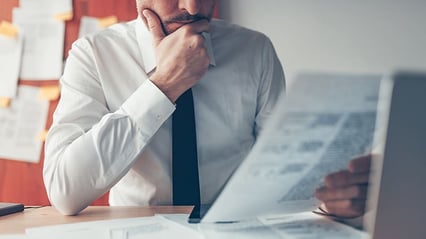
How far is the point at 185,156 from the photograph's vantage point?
110 centimetres

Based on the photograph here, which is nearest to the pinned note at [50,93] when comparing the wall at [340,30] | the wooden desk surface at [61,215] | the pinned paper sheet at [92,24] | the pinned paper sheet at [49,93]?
the pinned paper sheet at [49,93]

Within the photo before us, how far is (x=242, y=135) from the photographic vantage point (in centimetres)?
128

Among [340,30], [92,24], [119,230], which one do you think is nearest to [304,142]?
[119,230]

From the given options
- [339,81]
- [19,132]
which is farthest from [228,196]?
[19,132]

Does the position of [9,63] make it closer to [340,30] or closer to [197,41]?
[197,41]

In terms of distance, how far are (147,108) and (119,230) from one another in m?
Answer: 0.31

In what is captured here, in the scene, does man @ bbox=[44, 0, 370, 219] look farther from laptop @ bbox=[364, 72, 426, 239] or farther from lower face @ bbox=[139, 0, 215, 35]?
laptop @ bbox=[364, 72, 426, 239]

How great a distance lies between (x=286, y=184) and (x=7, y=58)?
1671mm

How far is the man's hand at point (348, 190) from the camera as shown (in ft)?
1.84

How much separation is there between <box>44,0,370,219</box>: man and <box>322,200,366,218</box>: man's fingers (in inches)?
18.0

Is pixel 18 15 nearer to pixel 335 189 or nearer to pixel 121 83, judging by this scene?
pixel 121 83

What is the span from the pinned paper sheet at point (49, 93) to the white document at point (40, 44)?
0.04 m

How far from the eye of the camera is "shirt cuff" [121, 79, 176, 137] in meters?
1.00

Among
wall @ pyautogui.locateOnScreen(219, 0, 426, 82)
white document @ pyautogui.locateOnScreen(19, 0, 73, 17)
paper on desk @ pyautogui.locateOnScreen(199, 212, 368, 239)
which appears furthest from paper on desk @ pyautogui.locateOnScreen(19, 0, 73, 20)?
paper on desk @ pyautogui.locateOnScreen(199, 212, 368, 239)
